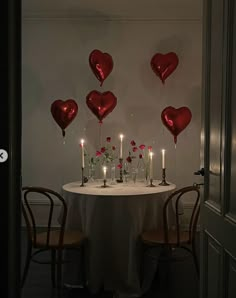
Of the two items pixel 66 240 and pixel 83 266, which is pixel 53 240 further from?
pixel 83 266

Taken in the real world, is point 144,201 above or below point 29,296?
above

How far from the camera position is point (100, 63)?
4.26 m

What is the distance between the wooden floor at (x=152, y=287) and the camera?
113 inches

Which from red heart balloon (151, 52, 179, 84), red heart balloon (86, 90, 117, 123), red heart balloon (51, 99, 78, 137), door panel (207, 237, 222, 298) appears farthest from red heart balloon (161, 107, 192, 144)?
door panel (207, 237, 222, 298)

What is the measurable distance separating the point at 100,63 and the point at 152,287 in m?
2.41

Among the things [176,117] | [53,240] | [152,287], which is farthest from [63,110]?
[152,287]

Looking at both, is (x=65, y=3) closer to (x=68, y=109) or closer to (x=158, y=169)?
(x=68, y=109)

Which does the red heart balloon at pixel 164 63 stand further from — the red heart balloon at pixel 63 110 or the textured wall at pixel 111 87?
the red heart balloon at pixel 63 110

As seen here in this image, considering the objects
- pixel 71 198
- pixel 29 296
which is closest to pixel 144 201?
pixel 71 198

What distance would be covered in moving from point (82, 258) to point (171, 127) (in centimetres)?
189

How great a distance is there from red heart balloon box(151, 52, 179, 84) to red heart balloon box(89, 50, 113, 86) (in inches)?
20.8

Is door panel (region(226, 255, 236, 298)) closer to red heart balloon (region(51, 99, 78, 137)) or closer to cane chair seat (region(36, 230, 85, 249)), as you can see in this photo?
cane chair seat (region(36, 230, 85, 249))

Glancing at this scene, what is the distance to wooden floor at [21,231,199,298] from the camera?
2873 mm
